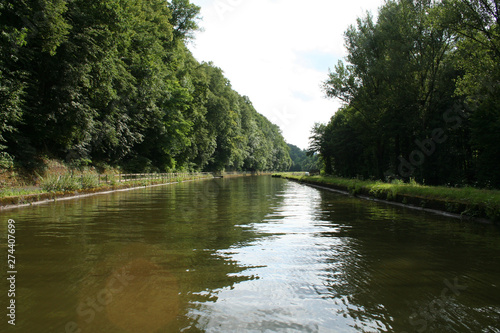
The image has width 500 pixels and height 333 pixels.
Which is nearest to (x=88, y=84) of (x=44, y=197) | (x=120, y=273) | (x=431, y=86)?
(x=44, y=197)

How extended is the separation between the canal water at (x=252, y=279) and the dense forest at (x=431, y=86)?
42.0 ft

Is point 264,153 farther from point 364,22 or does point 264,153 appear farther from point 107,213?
point 107,213

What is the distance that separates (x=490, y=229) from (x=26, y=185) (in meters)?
21.7

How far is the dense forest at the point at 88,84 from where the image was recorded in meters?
17.9

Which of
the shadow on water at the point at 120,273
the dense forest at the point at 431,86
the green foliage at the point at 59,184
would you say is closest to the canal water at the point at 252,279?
the shadow on water at the point at 120,273

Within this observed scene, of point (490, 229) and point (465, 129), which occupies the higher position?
point (465, 129)

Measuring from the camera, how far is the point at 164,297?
3986 mm

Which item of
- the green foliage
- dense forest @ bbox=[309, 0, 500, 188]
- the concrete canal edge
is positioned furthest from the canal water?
dense forest @ bbox=[309, 0, 500, 188]

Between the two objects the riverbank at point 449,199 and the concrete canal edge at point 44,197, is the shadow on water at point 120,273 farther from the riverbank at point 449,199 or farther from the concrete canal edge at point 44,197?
the riverbank at point 449,199

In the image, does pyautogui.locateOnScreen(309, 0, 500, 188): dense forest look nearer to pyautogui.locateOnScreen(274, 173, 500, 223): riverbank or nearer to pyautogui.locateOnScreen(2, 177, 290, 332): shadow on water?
pyautogui.locateOnScreen(274, 173, 500, 223): riverbank

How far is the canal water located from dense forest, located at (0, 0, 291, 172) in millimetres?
13648

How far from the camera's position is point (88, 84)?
70.5 feet

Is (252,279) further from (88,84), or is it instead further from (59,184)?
(88,84)

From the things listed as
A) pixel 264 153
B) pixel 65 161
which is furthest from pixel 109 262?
pixel 264 153
